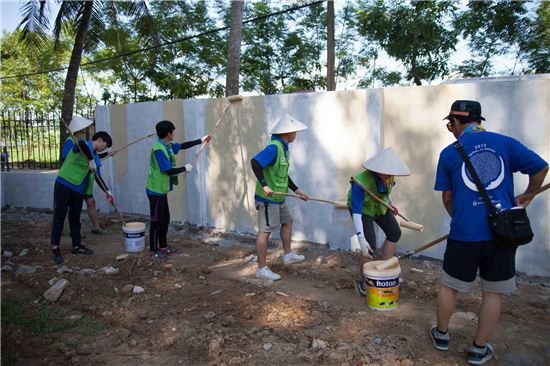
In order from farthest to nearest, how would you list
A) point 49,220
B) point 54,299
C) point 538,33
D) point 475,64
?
point 475,64 < point 538,33 < point 49,220 < point 54,299

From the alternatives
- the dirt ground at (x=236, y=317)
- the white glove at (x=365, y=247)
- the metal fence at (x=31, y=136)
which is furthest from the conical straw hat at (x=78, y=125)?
the metal fence at (x=31, y=136)

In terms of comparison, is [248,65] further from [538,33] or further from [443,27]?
[538,33]

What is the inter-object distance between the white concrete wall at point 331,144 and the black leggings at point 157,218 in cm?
157

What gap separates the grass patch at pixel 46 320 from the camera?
378 cm

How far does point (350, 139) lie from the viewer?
5.83 meters

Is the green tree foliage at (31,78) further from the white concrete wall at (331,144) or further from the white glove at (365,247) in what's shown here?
the white glove at (365,247)

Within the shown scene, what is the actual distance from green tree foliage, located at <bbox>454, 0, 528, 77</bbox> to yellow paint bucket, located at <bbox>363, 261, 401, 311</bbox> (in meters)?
11.1

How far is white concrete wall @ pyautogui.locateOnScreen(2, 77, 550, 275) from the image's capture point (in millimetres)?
4660

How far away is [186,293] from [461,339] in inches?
105

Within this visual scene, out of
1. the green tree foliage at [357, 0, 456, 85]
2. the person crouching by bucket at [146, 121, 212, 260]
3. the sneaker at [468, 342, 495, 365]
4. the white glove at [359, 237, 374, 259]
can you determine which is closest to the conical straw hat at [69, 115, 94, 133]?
the person crouching by bucket at [146, 121, 212, 260]

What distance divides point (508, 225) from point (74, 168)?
5.02 meters

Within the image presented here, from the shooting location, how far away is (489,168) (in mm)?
2836

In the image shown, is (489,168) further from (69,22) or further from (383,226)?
(69,22)

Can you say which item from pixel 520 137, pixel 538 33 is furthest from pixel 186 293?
pixel 538 33
